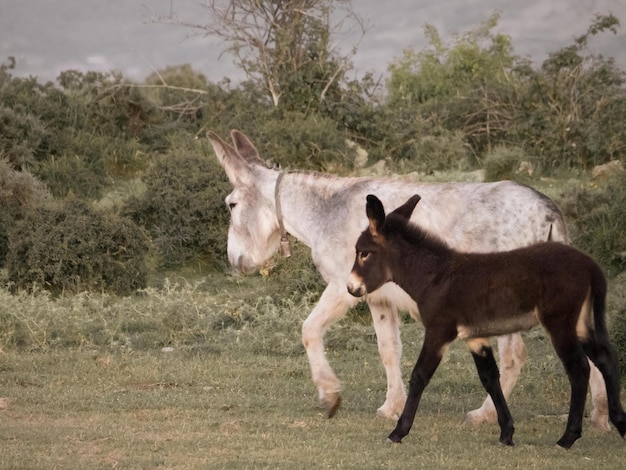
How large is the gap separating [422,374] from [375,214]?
121cm

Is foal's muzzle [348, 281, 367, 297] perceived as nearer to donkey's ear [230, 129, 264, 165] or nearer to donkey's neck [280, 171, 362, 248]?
donkey's neck [280, 171, 362, 248]

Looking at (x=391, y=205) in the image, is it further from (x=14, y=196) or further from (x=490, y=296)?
(x=14, y=196)

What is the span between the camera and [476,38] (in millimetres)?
40469

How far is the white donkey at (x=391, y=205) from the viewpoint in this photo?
8320 millimetres

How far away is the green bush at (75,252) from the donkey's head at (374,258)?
8.20 meters

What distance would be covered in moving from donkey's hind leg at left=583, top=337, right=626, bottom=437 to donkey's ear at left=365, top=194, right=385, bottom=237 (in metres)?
A: 1.68

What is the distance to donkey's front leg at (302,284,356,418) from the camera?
842cm

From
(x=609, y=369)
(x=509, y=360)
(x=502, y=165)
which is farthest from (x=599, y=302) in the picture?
(x=502, y=165)

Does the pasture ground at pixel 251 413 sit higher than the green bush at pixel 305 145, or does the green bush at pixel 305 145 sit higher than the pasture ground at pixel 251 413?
the green bush at pixel 305 145

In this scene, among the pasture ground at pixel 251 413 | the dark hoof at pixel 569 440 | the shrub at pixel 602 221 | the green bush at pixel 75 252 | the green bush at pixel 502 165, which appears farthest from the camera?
the green bush at pixel 502 165

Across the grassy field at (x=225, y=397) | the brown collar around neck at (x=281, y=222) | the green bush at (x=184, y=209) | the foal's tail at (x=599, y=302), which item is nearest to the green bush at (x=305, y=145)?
the green bush at (x=184, y=209)

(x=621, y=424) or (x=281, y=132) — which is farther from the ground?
(x=281, y=132)

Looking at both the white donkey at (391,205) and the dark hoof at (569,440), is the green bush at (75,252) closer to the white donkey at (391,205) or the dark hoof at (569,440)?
the white donkey at (391,205)

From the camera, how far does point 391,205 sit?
859 cm
